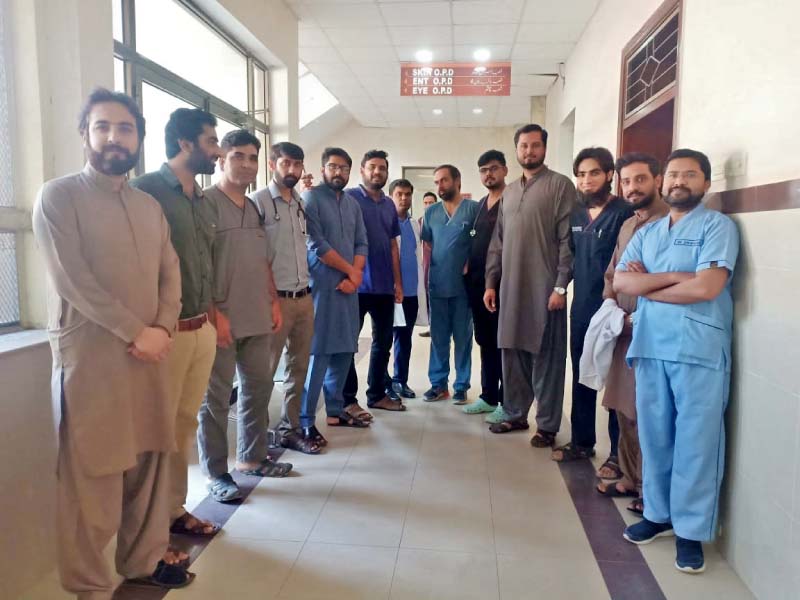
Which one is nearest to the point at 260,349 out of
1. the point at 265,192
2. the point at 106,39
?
the point at 265,192

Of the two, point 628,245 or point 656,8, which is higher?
point 656,8

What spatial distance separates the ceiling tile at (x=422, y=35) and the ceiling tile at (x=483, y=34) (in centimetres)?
10

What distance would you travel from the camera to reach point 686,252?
6.68 feet

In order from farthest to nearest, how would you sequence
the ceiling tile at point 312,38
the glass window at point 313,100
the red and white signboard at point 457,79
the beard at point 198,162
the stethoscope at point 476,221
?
the glass window at point 313,100
the red and white signboard at point 457,79
the ceiling tile at point 312,38
the stethoscope at point 476,221
the beard at point 198,162

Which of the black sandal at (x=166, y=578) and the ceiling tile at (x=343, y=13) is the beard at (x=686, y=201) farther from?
the ceiling tile at (x=343, y=13)

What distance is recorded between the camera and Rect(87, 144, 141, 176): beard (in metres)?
1.65

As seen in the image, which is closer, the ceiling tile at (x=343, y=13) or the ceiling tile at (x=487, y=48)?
the ceiling tile at (x=343, y=13)

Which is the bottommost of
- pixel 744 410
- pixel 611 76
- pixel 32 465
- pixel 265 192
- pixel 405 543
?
pixel 405 543

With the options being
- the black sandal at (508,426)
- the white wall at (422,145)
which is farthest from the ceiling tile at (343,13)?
the white wall at (422,145)

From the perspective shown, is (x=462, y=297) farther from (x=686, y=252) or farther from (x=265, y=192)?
(x=686, y=252)

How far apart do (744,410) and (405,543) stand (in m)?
1.30

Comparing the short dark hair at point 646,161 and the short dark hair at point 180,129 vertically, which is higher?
the short dark hair at point 180,129

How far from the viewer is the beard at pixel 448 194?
3.91m

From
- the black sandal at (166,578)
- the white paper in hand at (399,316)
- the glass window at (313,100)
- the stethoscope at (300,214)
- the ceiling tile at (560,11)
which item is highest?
the glass window at (313,100)
